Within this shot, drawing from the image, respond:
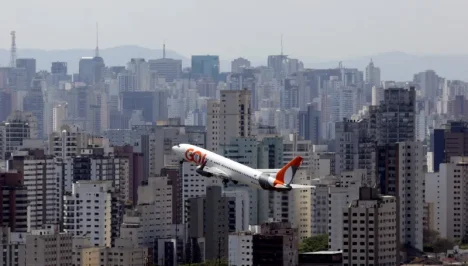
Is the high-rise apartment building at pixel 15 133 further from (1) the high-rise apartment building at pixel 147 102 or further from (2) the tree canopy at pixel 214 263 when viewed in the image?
(1) the high-rise apartment building at pixel 147 102

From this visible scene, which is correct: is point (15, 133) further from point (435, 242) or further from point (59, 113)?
point (435, 242)

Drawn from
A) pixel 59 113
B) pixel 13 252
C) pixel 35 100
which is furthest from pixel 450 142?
pixel 35 100

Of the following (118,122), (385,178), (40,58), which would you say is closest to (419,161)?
(385,178)

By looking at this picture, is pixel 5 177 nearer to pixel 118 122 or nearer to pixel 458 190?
pixel 458 190

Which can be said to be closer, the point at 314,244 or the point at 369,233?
the point at 369,233

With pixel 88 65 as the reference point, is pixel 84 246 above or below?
below

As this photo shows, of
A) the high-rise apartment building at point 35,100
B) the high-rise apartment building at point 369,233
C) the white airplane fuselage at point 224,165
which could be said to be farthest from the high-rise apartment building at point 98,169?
the high-rise apartment building at point 35,100

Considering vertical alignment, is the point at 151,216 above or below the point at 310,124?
below

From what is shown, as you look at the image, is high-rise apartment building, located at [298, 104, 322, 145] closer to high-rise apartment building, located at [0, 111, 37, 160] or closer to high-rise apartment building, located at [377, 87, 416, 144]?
high-rise apartment building, located at [377, 87, 416, 144]
